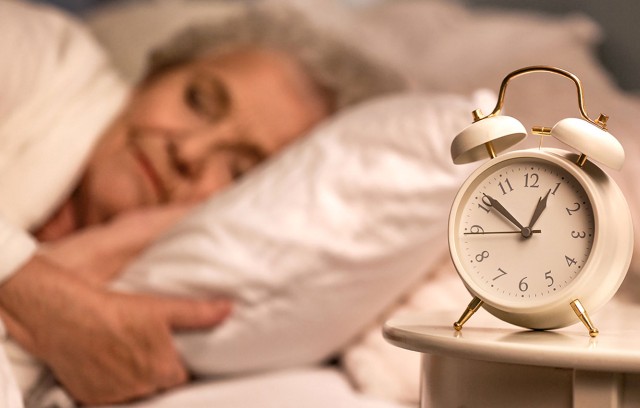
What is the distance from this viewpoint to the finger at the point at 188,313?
1.09 m

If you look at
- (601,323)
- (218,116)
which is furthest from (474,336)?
(218,116)

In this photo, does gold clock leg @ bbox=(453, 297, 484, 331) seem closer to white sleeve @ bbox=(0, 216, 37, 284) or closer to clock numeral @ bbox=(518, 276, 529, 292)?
clock numeral @ bbox=(518, 276, 529, 292)

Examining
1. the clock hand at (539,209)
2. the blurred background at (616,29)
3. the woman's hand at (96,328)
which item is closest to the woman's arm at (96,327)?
the woman's hand at (96,328)

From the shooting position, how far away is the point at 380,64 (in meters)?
1.50

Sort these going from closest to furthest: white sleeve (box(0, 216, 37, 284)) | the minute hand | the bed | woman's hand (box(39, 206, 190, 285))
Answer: the minute hand < white sleeve (box(0, 216, 37, 284)) < the bed < woman's hand (box(39, 206, 190, 285))

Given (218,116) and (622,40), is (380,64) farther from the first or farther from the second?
(622,40)

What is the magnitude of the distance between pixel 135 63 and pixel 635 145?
1.32 meters

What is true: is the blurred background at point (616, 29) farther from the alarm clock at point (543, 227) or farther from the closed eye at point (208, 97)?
the alarm clock at point (543, 227)

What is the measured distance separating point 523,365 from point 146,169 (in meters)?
0.97

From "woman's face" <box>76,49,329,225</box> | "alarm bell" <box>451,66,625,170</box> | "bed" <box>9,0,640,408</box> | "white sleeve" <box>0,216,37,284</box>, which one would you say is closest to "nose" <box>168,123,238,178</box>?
"woman's face" <box>76,49,329,225</box>

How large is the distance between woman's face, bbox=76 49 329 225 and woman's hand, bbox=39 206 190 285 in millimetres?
94

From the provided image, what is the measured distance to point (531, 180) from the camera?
67 cm

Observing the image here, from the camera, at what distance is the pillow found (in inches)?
43.0

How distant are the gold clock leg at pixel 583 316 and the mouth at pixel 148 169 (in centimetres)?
95
